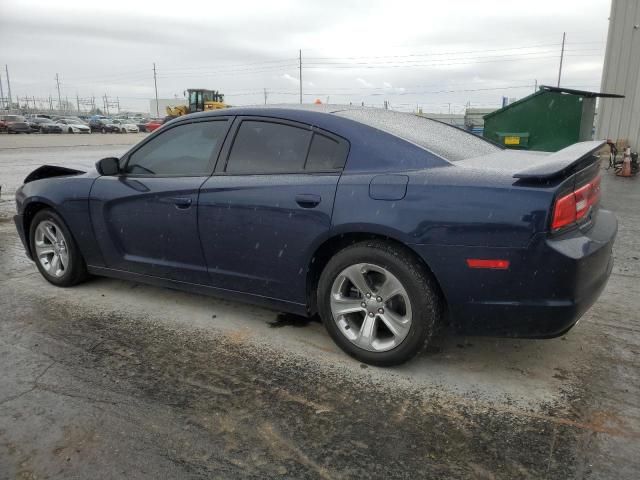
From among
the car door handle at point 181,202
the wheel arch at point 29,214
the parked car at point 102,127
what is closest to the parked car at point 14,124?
the parked car at point 102,127

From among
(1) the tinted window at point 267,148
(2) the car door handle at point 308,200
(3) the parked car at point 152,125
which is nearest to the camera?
(2) the car door handle at point 308,200

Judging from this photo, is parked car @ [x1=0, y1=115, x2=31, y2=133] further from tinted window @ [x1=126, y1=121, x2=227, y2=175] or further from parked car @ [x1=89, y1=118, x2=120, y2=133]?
tinted window @ [x1=126, y1=121, x2=227, y2=175]

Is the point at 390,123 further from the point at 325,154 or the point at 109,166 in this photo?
the point at 109,166

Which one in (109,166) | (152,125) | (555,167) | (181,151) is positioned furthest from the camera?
(152,125)

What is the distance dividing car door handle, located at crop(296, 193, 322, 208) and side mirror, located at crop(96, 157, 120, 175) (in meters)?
1.71

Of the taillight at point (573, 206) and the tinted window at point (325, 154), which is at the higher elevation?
the tinted window at point (325, 154)

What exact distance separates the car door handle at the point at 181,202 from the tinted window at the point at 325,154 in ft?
2.97

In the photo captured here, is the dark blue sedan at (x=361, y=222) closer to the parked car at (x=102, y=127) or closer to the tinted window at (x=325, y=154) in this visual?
the tinted window at (x=325, y=154)

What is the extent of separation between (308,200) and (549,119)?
782 cm

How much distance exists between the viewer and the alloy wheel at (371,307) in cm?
292

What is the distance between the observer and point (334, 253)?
124 inches

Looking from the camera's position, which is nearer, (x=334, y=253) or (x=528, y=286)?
(x=528, y=286)

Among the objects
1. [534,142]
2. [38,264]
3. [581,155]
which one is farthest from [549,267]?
[534,142]

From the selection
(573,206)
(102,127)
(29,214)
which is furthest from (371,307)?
(102,127)
